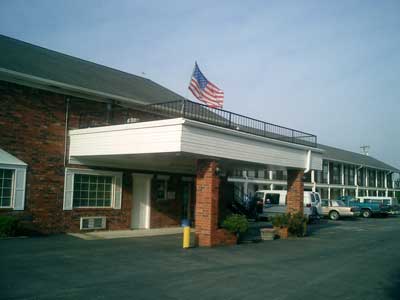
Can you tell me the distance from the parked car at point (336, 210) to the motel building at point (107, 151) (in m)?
14.1

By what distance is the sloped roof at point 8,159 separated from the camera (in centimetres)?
1489

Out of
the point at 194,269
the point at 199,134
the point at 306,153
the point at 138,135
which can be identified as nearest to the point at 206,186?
the point at 199,134

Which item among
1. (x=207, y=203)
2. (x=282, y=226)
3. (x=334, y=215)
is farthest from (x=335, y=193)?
(x=207, y=203)

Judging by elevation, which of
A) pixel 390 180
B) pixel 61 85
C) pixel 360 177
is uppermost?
pixel 61 85

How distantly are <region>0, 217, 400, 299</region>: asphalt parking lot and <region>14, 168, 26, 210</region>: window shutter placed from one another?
1.39 m

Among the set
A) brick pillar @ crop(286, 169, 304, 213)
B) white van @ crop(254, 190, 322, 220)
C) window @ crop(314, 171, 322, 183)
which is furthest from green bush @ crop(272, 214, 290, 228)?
window @ crop(314, 171, 322, 183)

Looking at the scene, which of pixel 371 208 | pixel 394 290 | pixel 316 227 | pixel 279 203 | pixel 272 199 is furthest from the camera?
pixel 371 208

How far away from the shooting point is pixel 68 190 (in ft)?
56.0

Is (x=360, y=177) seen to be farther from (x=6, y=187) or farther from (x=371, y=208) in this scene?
(x=6, y=187)

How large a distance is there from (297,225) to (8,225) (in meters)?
12.0

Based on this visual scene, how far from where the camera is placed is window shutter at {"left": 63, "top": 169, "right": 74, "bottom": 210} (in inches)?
667

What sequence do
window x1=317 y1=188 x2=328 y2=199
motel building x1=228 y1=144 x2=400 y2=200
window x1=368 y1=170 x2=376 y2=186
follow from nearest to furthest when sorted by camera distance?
motel building x1=228 y1=144 x2=400 y2=200, window x1=317 y1=188 x2=328 y2=199, window x1=368 y1=170 x2=376 y2=186

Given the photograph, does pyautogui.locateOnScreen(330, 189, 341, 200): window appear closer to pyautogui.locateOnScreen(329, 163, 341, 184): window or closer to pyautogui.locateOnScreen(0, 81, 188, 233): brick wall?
pyautogui.locateOnScreen(329, 163, 341, 184): window

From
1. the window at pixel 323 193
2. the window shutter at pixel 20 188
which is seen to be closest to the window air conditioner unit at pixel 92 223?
the window shutter at pixel 20 188
